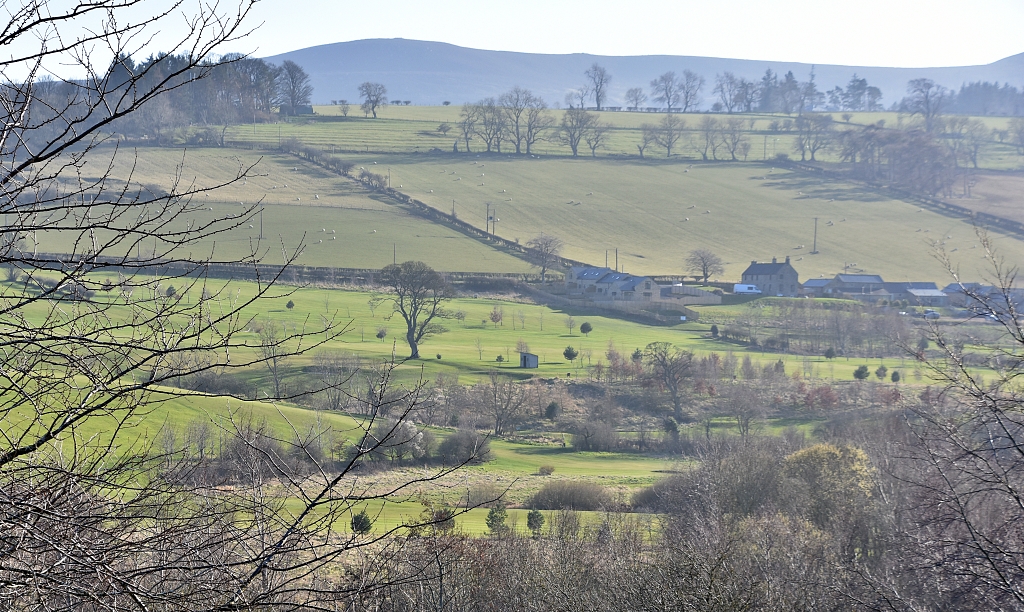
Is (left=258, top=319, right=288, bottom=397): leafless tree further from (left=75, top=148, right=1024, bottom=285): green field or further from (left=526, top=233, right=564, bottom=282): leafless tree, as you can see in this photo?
(left=526, top=233, right=564, bottom=282): leafless tree

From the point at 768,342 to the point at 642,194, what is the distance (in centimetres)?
5123

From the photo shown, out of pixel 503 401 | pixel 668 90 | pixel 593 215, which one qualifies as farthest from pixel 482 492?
pixel 668 90

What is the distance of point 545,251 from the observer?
3290 inches

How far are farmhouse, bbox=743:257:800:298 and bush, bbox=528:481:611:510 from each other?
53039mm

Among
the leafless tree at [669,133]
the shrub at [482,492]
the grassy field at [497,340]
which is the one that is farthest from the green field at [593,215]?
the shrub at [482,492]

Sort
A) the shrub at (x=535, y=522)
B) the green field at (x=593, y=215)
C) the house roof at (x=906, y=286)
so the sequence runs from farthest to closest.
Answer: the house roof at (x=906, y=286), the green field at (x=593, y=215), the shrub at (x=535, y=522)

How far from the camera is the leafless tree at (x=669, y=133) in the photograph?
130125mm

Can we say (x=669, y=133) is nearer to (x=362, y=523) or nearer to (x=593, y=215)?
(x=593, y=215)

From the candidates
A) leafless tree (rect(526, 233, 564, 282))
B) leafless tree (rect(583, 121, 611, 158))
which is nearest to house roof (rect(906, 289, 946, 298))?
leafless tree (rect(526, 233, 564, 282))

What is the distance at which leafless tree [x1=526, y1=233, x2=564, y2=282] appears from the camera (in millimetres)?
81500

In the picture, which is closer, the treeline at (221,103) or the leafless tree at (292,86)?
the treeline at (221,103)

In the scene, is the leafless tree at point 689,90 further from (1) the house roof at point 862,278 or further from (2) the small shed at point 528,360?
(2) the small shed at point 528,360

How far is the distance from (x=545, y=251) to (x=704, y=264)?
569 inches

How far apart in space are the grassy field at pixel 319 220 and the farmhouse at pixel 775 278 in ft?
67.7
